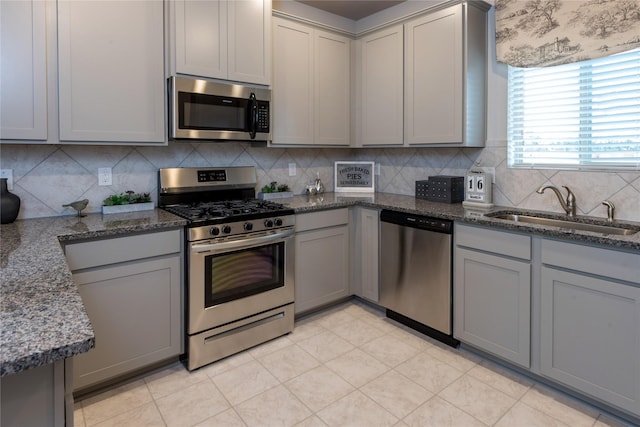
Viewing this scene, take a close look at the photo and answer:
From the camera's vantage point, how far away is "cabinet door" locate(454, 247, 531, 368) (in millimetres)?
2248

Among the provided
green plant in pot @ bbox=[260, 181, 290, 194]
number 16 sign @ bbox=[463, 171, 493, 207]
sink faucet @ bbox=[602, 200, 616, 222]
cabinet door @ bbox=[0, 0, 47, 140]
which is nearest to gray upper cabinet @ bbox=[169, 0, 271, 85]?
cabinet door @ bbox=[0, 0, 47, 140]

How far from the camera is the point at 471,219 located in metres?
2.44

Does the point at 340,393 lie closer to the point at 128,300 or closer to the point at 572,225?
the point at 128,300

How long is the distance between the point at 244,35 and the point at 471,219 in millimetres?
1937

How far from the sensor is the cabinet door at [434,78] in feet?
9.33

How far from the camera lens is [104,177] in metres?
2.61

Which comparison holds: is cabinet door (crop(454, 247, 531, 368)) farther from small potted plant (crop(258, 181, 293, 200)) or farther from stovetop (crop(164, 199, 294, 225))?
small potted plant (crop(258, 181, 293, 200))

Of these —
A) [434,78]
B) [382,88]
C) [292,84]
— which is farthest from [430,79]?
[292,84]

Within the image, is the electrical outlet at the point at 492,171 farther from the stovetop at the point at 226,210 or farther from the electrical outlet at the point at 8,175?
the electrical outlet at the point at 8,175

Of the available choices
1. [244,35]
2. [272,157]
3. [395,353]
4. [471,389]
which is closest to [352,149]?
[272,157]

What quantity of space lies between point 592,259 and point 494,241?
51 cm

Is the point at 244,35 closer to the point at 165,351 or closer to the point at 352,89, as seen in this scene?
the point at 352,89

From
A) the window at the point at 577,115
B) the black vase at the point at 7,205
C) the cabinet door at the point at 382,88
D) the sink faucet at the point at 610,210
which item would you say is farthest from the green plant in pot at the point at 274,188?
the sink faucet at the point at 610,210

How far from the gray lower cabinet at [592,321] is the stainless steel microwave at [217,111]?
6.49 feet
